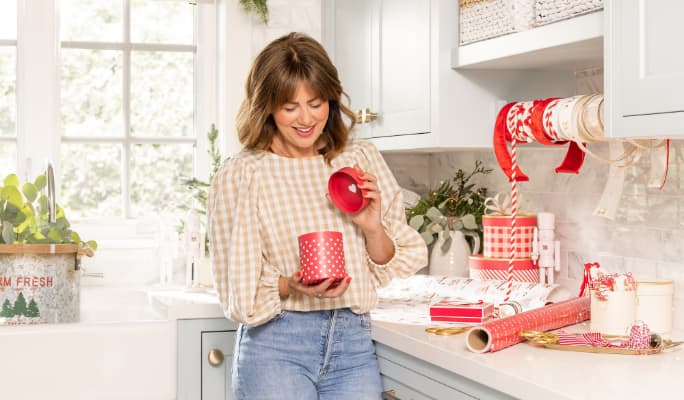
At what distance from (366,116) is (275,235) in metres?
0.99

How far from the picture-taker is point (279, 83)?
6.50ft

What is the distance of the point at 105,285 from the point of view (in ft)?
11.1

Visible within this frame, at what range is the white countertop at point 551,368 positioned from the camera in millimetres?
1481

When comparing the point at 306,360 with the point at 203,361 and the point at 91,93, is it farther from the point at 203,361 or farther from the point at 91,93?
the point at 91,93

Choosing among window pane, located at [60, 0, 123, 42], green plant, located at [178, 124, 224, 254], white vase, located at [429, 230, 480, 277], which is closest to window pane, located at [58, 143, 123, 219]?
green plant, located at [178, 124, 224, 254]

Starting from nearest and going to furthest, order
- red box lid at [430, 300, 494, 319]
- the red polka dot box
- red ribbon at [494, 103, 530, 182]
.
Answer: the red polka dot box < red box lid at [430, 300, 494, 319] < red ribbon at [494, 103, 530, 182]

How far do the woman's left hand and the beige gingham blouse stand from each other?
0.06 meters

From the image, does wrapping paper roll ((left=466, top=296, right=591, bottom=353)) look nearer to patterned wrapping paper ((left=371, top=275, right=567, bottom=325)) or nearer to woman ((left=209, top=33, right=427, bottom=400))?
patterned wrapping paper ((left=371, top=275, right=567, bottom=325))

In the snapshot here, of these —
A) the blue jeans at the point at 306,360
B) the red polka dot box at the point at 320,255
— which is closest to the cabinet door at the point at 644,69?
the red polka dot box at the point at 320,255

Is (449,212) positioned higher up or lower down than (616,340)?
higher up

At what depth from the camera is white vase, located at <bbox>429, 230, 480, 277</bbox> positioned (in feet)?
9.44

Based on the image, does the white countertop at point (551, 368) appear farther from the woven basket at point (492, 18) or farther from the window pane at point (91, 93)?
the window pane at point (91, 93)

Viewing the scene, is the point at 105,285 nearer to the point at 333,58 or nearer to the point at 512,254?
the point at 333,58

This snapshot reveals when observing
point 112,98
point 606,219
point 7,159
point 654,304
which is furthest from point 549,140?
point 7,159
